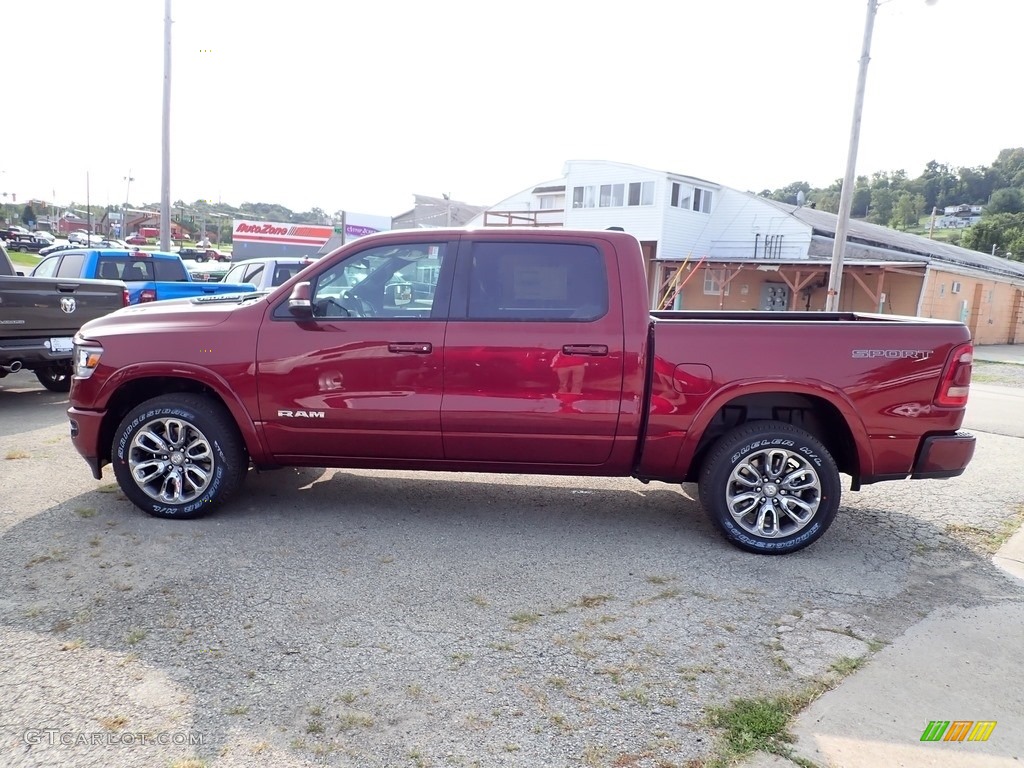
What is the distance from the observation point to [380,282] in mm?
4730

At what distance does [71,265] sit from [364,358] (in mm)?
9208

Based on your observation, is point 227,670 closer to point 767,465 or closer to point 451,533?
point 451,533

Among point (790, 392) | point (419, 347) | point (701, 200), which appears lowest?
point (790, 392)

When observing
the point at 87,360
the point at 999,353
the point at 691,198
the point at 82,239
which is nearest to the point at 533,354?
the point at 87,360

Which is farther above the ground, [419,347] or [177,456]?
[419,347]

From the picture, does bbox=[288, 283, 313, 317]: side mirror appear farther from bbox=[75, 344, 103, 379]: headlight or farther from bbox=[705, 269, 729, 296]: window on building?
bbox=[705, 269, 729, 296]: window on building

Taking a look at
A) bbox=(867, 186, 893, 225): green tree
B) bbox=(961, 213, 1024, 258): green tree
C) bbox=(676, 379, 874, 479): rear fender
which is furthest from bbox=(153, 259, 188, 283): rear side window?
bbox=(867, 186, 893, 225): green tree

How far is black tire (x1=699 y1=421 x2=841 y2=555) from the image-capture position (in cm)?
451

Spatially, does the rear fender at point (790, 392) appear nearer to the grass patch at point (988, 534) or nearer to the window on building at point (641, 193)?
the grass patch at point (988, 534)

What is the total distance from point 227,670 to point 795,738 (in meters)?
2.28

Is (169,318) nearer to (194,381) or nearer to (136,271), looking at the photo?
(194,381)

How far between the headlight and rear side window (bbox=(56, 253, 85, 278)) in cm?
746

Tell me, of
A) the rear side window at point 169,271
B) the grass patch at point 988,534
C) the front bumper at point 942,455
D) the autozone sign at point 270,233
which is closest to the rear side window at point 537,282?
the front bumper at point 942,455

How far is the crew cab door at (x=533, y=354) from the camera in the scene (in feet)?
14.7
